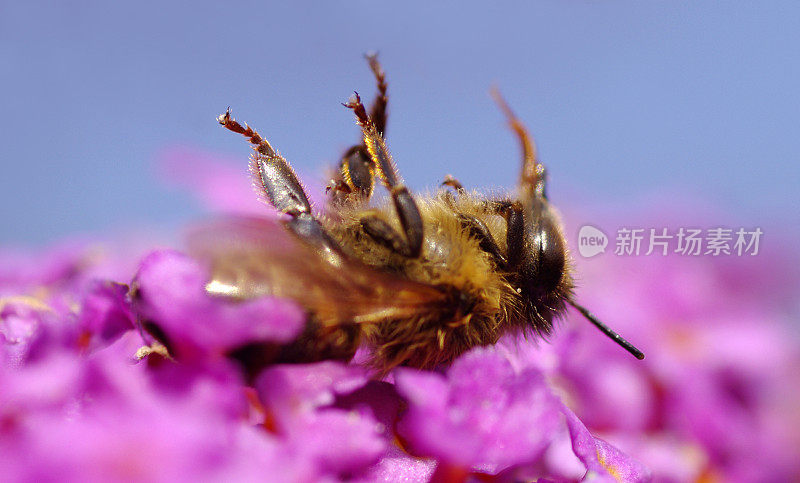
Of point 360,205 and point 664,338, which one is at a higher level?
point 360,205

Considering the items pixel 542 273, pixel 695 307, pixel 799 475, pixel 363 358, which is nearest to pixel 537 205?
pixel 542 273

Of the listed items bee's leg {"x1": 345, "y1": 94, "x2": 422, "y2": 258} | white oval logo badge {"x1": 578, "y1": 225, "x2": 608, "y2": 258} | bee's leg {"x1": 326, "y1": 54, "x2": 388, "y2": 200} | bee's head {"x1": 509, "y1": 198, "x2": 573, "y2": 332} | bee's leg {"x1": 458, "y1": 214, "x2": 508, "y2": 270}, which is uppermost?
bee's leg {"x1": 326, "y1": 54, "x2": 388, "y2": 200}

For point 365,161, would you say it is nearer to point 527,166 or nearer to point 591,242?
point 527,166

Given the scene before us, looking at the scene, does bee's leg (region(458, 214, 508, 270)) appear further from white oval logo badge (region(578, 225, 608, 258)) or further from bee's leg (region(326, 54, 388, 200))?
white oval logo badge (region(578, 225, 608, 258))

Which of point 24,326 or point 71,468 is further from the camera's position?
point 24,326

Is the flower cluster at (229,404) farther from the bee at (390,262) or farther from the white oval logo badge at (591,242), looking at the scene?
the white oval logo badge at (591,242)

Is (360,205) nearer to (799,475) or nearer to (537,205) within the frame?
(537,205)

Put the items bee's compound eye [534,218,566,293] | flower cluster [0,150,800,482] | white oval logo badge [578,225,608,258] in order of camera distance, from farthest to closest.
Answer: white oval logo badge [578,225,608,258], bee's compound eye [534,218,566,293], flower cluster [0,150,800,482]

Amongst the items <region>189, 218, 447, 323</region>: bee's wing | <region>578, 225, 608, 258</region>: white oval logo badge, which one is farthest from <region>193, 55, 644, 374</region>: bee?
<region>578, 225, 608, 258</region>: white oval logo badge

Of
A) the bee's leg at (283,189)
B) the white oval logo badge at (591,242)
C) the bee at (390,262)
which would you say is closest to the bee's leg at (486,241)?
the bee at (390,262)
